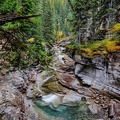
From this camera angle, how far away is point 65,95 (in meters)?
21.9

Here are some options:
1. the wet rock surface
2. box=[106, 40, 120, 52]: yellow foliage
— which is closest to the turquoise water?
the wet rock surface

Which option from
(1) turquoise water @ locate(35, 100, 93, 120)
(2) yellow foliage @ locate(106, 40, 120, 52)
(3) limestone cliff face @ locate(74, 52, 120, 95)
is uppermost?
(2) yellow foliage @ locate(106, 40, 120, 52)

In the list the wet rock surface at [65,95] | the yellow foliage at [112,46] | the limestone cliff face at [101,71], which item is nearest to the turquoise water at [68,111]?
the wet rock surface at [65,95]

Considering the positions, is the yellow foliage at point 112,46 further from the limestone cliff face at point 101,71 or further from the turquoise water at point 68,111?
the turquoise water at point 68,111

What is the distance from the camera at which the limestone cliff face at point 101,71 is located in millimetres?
20125

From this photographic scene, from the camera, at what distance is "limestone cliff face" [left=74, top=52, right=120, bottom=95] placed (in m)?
20.1

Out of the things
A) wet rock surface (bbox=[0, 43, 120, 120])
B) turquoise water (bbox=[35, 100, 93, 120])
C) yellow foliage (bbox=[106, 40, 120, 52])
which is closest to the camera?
wet rock surface (bbox=[0, 43, 120, 120])

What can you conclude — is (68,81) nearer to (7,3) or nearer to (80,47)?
(80,47)

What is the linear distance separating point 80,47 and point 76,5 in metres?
7.38

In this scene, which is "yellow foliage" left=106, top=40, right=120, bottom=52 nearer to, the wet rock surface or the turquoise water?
the wet rock surface

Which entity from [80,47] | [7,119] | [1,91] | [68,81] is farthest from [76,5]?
[7,119]

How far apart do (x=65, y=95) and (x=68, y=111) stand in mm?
3851

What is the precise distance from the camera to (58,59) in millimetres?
39531

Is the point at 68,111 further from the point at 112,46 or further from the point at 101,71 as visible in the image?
the point at 112,46
